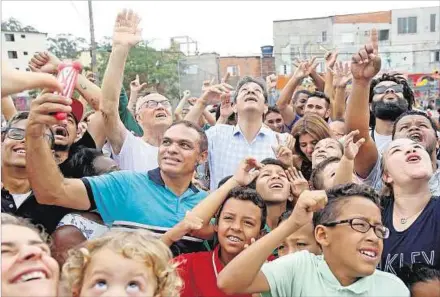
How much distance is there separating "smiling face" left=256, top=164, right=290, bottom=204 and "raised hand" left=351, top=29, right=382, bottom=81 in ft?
3.08

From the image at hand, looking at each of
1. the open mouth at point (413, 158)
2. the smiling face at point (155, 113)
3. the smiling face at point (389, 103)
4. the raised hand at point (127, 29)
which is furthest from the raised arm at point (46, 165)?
the smiling face at point (389, 103)

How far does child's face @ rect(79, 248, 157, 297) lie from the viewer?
206 centimetres

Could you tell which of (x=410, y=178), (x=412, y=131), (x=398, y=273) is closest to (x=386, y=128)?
(x=412, y=131)

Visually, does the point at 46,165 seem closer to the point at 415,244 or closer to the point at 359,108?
the point at 415,244

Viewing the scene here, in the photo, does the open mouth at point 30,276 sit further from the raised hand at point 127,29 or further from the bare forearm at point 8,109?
the bare forearm at point 8,109

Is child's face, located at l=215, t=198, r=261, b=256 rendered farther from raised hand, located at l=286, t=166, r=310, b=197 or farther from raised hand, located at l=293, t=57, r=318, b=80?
raised hand, located at l=293, t=57, r=318, b=80

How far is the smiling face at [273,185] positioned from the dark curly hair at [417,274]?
2.94 feet

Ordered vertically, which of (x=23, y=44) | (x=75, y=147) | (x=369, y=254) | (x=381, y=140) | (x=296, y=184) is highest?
(x=23, y=44)

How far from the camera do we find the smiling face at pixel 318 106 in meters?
5.84

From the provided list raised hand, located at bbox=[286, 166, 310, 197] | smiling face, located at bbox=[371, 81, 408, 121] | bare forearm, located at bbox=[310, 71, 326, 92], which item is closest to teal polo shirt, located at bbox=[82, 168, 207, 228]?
raised hand, located at bbox=[286, 166, 310, 197]

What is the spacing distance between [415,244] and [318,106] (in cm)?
314

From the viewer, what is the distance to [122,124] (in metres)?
4.20

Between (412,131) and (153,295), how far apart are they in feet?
8.50

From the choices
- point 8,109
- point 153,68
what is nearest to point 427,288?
point 8,109
